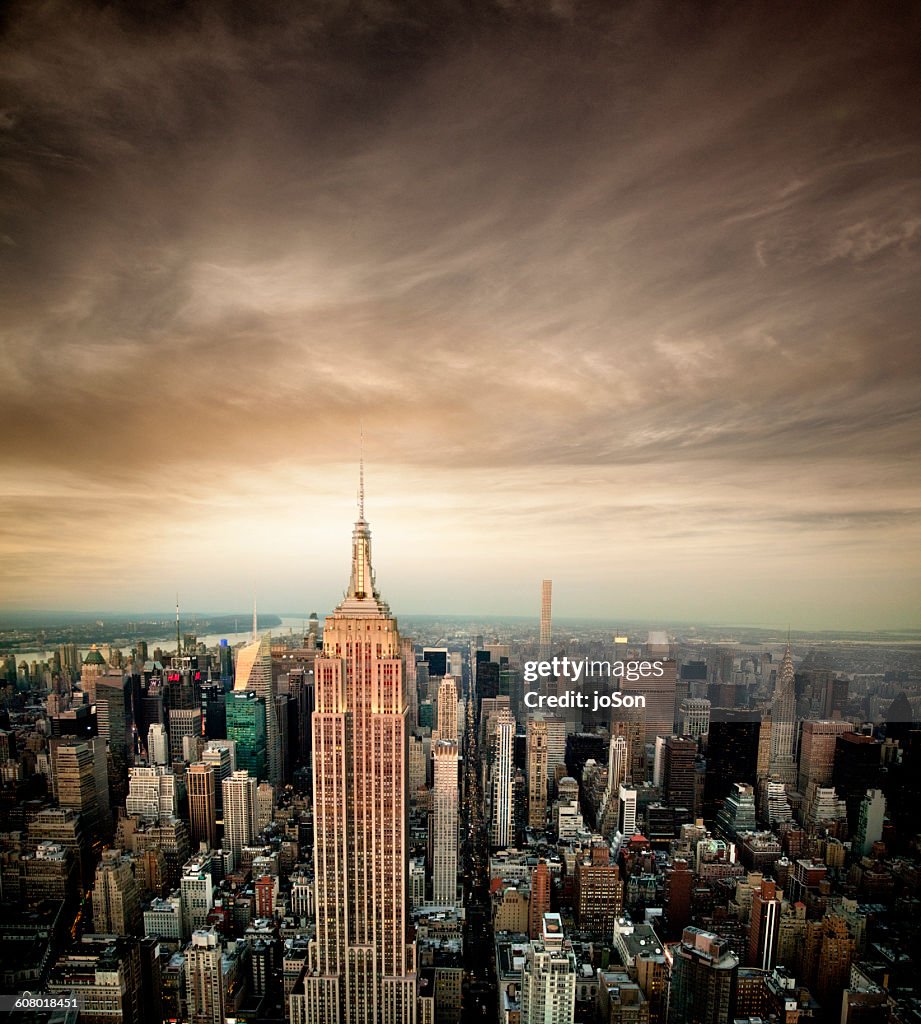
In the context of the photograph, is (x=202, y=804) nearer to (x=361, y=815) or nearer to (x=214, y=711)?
(x=214, y=711)

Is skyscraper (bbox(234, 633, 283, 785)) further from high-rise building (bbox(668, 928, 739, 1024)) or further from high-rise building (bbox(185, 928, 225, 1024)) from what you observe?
high-rise building (bbox(668, 928, 739, 1024))

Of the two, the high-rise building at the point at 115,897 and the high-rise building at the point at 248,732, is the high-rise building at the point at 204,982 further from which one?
the high-rise building at the point at 248,732

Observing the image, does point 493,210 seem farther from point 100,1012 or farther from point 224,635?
point 100,1012

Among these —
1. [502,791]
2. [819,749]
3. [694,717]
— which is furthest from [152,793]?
[819,749]

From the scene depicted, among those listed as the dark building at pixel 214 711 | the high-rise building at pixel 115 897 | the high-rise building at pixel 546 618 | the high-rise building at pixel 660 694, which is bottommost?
the high-rise building at pixel 115 897

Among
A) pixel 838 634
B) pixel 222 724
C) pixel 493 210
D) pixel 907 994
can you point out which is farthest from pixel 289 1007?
pixel 493 210

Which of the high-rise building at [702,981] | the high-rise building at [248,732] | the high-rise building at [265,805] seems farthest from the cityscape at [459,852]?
the high-rise building at [265,805]

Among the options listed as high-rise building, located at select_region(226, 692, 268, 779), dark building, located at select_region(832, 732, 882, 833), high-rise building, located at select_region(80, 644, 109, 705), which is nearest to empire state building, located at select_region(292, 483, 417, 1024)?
high-rise building, located at select_region(80, 644, 109, 705)
